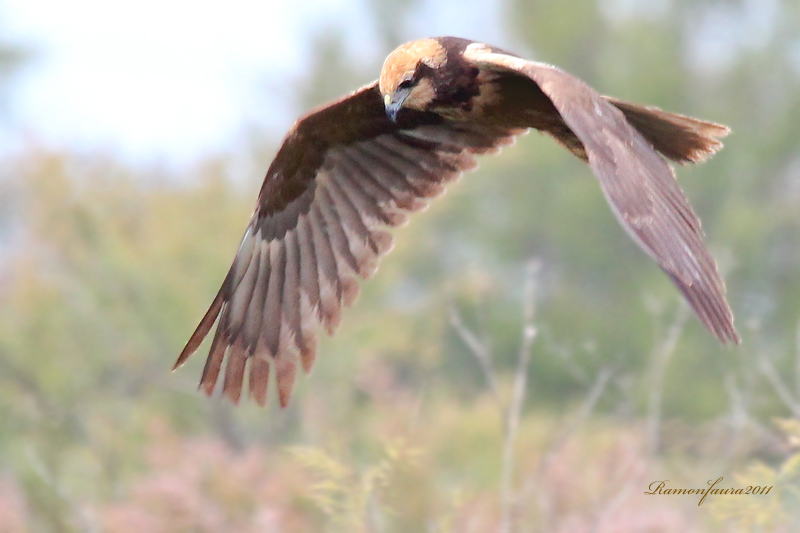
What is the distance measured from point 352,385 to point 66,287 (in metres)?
4.21

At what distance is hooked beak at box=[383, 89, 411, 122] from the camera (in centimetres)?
563

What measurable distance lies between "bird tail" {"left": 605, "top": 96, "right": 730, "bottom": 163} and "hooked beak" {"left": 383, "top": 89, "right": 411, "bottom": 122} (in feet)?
2.88

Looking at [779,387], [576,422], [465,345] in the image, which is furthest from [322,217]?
[465,345]

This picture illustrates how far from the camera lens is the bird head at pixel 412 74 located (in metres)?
5.66

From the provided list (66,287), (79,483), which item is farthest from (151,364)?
(79,483)

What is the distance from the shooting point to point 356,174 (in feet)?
21.7

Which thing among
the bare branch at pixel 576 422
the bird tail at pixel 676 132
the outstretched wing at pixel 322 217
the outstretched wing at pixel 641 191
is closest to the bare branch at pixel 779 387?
the bare branch at pixel 576 422

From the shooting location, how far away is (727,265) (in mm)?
6875

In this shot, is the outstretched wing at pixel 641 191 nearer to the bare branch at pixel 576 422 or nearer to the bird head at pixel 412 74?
the bird head at pixel 412 74

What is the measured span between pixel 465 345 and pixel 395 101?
1771cm

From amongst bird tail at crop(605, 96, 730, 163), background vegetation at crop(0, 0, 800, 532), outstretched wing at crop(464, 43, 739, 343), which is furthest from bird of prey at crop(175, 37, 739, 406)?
background vegetation at crop(0, 0, 800, 532)

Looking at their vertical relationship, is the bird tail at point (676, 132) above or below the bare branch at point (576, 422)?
above

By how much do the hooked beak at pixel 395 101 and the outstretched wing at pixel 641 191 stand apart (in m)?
0.58

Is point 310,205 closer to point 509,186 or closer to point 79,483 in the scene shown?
point 79,483
